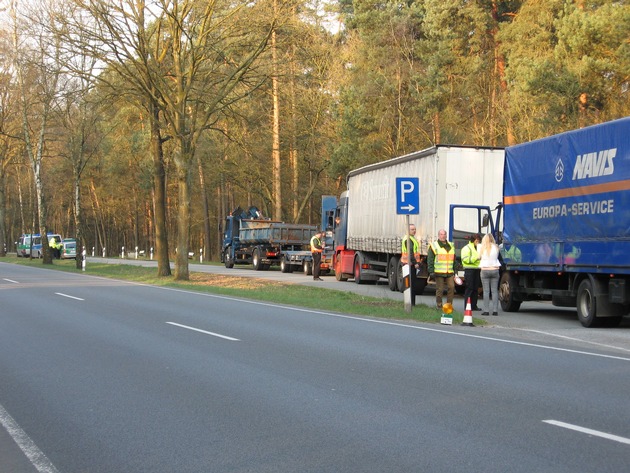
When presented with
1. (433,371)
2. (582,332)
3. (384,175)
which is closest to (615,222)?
(582,332)

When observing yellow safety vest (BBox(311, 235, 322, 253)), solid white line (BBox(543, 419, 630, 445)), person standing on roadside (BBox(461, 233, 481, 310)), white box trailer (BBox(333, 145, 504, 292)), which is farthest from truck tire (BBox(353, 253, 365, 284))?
solid white line (BBox(543, 419, 630, 445))

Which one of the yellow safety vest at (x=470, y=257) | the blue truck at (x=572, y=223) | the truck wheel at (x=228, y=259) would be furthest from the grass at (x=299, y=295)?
the truck wheel at (x=228, y=259)

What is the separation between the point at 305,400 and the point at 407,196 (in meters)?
9.23

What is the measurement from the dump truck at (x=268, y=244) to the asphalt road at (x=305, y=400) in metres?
25.3

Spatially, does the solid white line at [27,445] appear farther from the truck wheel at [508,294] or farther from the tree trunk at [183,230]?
the tree trunk at [183,230]

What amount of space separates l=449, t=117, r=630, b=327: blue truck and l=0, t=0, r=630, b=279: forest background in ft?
37.8

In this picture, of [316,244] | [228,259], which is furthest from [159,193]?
[228,259]

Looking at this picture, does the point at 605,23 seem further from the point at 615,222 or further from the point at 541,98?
the point at 615,222

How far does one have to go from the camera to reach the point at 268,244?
41.9 m

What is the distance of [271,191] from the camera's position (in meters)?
54.9

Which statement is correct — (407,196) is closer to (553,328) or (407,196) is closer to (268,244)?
(553,328)

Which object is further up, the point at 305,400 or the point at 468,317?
the point at 468,317

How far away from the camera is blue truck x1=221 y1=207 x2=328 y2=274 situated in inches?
1560

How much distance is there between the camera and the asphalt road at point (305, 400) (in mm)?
5902
